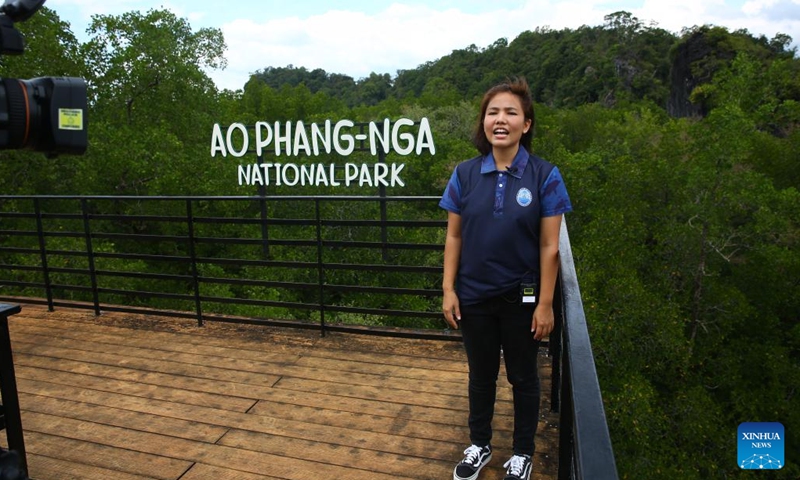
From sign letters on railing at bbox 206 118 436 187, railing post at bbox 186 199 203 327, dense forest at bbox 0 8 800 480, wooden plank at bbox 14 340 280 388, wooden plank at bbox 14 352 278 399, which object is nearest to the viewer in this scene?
wooden plank at bbox 14 352 278 399

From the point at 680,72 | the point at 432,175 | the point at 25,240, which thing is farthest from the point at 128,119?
the point at 680,72

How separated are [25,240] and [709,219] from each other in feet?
60.9

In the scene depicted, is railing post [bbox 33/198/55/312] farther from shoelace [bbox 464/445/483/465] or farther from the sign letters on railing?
the sign letters on railing

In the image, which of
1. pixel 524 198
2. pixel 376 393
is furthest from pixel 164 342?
pixel 524 198

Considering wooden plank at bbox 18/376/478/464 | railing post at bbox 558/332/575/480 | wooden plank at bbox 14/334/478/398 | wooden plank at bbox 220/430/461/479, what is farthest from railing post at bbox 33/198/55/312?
railing post at bbox 558/332/575/480

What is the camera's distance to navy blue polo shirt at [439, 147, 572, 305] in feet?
6.24

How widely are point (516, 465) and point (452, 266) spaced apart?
0.79 meters

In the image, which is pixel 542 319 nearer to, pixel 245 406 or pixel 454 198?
pixel 454 198

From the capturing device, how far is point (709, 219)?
17.0m

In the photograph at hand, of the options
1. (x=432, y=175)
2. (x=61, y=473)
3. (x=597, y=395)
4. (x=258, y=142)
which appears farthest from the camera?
(x=432, y=175)

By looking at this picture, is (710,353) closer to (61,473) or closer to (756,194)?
(756,194)

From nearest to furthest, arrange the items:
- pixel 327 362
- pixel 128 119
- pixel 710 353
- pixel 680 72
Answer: pixel 327 362, pixel 128 119, pixel 710 353, pixel 680 72

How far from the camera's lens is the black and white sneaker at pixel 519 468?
6.84ft

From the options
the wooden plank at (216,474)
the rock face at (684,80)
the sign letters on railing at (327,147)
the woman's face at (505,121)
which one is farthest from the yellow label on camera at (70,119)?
the rock face at (684,80)
